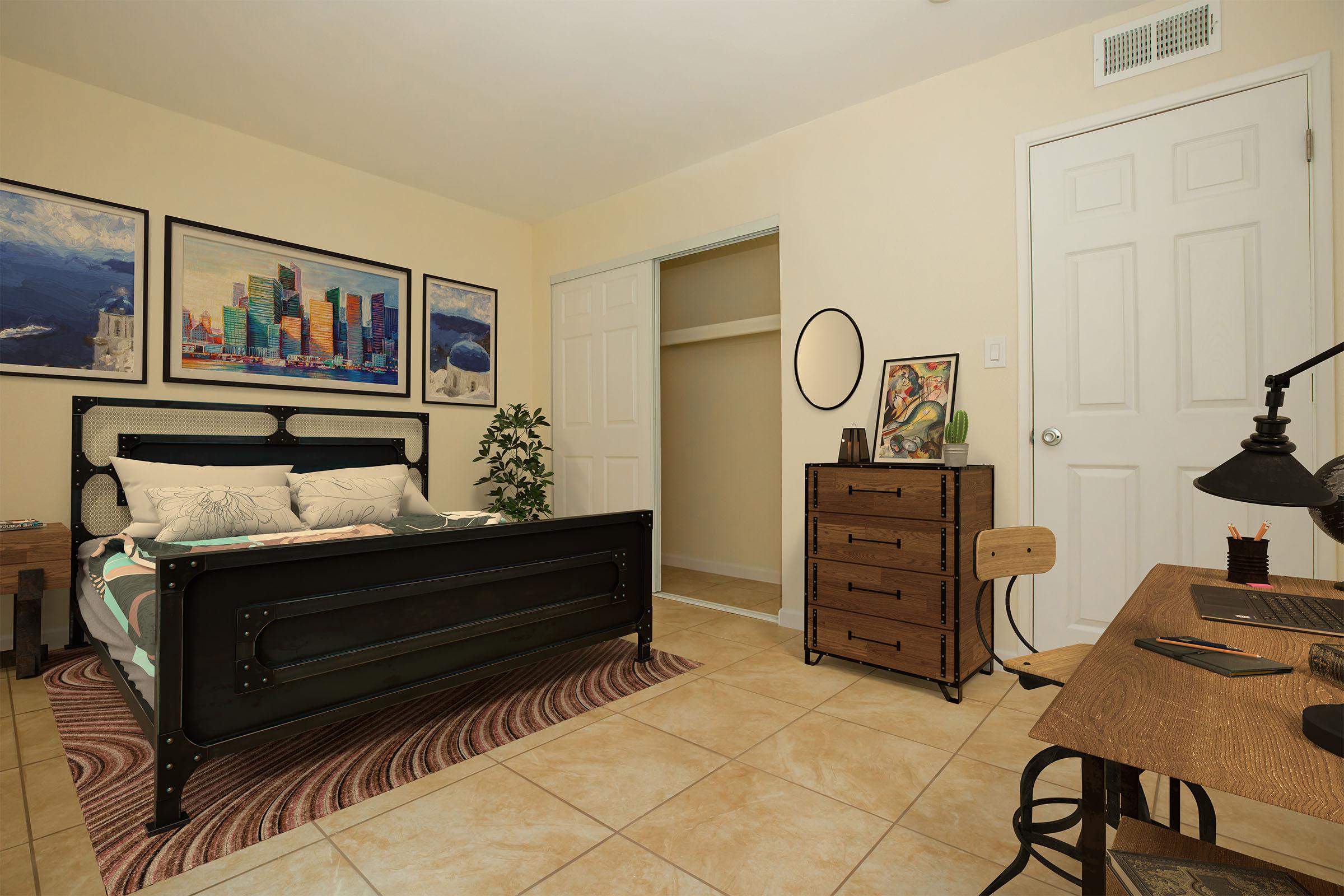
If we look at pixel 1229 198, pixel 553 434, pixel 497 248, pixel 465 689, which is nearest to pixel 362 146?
pixel 497 248

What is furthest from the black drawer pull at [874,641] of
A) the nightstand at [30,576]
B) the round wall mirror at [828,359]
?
the nightstand at [30,576]

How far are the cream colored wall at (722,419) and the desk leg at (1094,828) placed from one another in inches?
152

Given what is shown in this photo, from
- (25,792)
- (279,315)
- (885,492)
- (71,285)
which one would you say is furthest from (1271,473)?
(71,285)

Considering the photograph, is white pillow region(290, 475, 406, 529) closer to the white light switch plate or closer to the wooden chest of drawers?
the wooden chest of drawers

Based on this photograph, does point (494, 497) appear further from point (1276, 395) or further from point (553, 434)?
point (1276, 395)

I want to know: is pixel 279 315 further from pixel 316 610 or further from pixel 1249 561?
pixel 1249 561

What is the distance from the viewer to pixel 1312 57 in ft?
7.29

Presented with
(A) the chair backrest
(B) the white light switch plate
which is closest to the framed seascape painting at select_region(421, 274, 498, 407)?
(B) the white light switch plate

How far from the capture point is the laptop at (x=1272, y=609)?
1127mm

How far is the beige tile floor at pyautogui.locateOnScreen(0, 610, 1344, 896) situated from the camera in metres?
1.45

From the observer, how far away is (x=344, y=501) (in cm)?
329

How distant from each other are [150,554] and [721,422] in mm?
3639

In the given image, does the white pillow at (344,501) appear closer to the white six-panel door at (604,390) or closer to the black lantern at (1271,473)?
the white six-panel door at (604,390)

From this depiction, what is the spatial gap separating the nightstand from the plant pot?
12.7 feet
